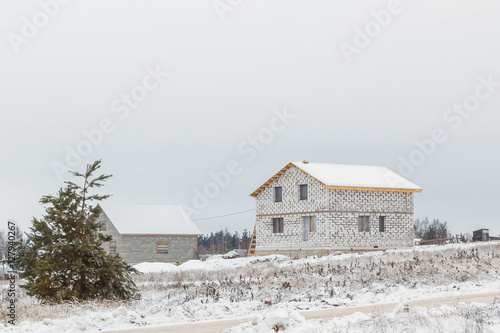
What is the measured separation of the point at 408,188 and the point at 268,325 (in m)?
35.4

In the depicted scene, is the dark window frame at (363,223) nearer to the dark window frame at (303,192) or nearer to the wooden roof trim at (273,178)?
the dark window frame at (303,192)

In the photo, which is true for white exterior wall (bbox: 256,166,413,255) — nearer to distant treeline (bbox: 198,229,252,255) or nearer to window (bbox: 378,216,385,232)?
window (bbox: 378,216,385,232)

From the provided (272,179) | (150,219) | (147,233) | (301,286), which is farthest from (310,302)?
(150,219)

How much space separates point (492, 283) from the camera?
2197 centimetres

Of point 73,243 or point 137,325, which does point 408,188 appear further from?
point 137,325

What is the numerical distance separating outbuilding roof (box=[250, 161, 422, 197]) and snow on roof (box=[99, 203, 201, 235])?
10.6 metres

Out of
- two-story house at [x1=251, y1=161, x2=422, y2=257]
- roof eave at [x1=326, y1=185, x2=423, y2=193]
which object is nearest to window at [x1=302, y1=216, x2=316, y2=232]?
two-story house at [x1=251, y1=161, x2=422, y2=257]

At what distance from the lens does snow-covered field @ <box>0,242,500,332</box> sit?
38.6 ft

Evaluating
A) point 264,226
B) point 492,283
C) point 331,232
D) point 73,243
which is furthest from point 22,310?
point 264,226

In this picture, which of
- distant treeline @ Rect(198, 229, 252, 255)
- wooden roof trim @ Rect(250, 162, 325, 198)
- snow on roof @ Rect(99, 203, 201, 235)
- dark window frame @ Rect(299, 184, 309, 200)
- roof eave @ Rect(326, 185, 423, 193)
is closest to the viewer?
roof eave @ Rect(326, 185, 423, 193)

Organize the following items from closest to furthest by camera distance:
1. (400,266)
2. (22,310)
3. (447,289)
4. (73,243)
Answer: (22,310)
(73,243)
(447,289)
(400,266)

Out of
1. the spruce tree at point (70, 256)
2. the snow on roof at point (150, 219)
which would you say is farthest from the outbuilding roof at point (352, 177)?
the spruce tree at point (70, 256)

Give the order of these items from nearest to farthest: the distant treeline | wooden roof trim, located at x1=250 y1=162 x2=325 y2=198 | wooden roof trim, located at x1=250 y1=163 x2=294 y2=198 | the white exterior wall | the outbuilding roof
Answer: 1. the white exterior wall
2. the outbuilding roof
3. wooden roof trim, located at x1=250 y1=162 x2=325 y2=198
4. wooden roof trim, located at x1=250 y1=163 x2=294 y2=198
5. the distant treeline

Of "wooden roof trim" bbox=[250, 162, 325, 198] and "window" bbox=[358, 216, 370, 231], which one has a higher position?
"wooden roof trim" bbox=[250, 162, 325, 198]
